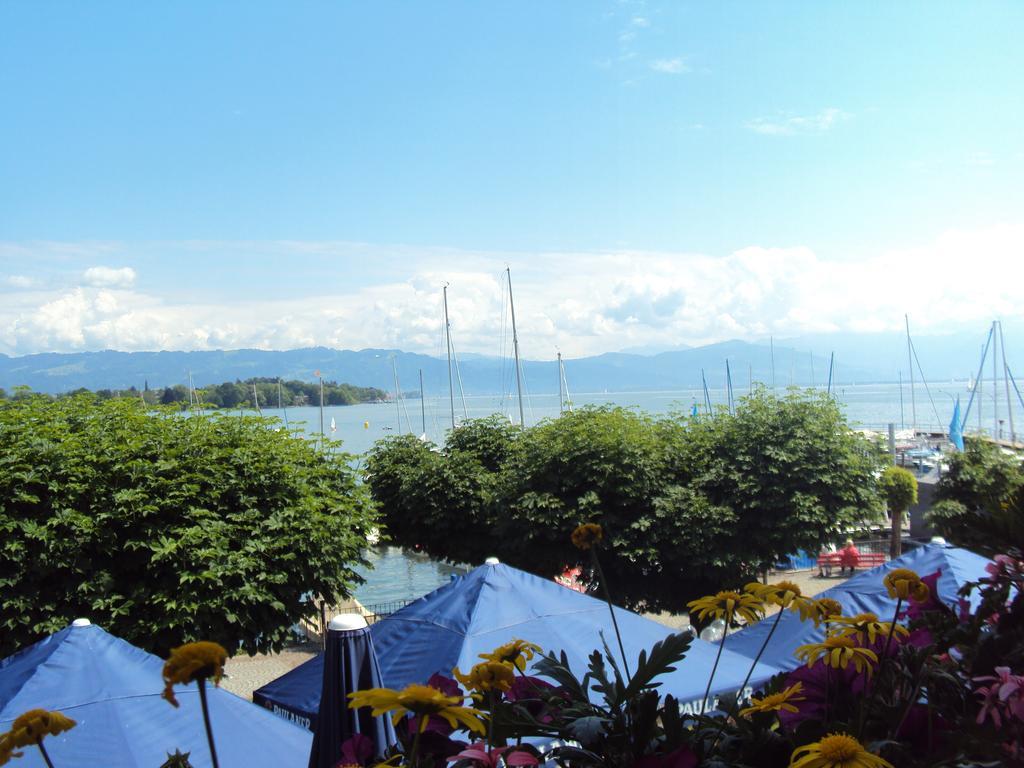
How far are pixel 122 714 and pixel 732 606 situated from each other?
4.75 meters

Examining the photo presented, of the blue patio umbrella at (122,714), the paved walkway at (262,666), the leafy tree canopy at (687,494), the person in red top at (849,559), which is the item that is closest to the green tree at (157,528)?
the blue patio umbrella at (122,714)

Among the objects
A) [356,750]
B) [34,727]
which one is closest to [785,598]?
[356,750]

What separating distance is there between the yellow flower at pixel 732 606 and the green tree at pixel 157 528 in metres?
8.00

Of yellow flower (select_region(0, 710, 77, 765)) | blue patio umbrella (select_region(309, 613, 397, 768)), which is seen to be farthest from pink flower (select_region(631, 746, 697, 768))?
A: blue patio umbrella (select_region(309, 613, 397, 768))

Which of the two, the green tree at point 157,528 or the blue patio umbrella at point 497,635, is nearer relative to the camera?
the blue patio umbrella at point 497,635

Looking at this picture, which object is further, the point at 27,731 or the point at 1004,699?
the point at 27,731

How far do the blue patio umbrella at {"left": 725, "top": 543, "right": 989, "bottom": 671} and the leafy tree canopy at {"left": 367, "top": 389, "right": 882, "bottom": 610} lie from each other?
5.33m

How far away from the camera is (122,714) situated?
5105mm

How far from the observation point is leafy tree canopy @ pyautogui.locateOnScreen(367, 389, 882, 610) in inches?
521

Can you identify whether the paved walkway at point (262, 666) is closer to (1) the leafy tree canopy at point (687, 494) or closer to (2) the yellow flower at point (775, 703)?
(1) the leafy tree canopy at point (687, 494)

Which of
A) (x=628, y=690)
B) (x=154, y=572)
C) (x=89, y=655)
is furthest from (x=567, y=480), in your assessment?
(x=628, y=690)

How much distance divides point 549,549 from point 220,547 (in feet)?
20.4

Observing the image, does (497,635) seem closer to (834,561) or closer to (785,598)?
(785,598)

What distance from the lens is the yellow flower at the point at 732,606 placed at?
1644 millimetres
